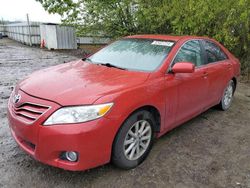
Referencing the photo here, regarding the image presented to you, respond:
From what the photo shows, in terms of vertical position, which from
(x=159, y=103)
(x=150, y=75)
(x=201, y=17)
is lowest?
(x=159, y=103)

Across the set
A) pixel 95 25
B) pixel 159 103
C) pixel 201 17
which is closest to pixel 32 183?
pixel 159 103

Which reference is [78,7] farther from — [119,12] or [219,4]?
[219,4]

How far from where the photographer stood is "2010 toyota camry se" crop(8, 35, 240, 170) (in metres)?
2.64

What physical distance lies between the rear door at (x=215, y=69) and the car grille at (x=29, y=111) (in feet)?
9.24

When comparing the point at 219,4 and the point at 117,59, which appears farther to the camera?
the point at 219,4

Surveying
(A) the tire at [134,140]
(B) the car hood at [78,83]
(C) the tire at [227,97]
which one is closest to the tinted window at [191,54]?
(B) the car hood at [78,83]

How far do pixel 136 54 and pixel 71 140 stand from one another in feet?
5.99

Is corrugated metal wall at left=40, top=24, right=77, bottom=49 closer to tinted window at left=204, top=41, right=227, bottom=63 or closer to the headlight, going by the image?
tinted window at left=204, top=41, right=227, bottom=63

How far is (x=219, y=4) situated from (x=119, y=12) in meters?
3.70

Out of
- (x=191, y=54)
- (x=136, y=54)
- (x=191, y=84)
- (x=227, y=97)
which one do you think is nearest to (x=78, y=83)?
(x=136, y=54)

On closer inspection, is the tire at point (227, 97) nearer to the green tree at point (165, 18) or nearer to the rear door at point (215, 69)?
the rear door at point (215, 69)

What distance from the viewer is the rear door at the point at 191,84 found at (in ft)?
12.3

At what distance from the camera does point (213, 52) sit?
4.84m

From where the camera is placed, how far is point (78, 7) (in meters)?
10.4
